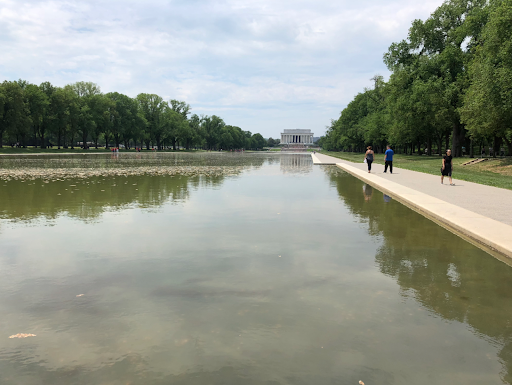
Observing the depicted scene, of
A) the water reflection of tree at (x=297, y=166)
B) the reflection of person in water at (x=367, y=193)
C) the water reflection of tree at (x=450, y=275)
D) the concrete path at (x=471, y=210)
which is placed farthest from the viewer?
the water reflection of tree at (x=297, y=166)

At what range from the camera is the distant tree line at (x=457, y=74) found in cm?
3381

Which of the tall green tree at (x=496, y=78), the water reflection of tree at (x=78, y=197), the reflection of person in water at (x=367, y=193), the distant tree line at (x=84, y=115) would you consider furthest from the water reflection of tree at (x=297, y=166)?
the distant tree line at (x=84, y=115)

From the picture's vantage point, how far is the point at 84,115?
89125 millimetres

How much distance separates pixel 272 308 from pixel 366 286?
5.26 feet

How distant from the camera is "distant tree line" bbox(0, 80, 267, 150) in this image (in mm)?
71125

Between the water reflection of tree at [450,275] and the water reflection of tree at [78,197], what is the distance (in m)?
7.79

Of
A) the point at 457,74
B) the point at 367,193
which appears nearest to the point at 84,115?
the point at 457,74

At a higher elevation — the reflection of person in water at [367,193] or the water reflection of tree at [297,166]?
the water reflection of tree at [297,166]

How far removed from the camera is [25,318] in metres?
4.77

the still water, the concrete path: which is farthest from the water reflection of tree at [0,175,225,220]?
the concrete path

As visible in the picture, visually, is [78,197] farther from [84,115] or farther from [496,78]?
[84,115]

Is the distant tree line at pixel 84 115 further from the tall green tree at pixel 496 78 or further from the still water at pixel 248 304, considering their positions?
the still water at pixel 248 304

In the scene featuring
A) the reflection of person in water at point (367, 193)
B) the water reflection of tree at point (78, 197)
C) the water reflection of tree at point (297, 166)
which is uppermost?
the water reflection of tree at point (297, 166)

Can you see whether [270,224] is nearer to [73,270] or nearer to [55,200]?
[73,270]
